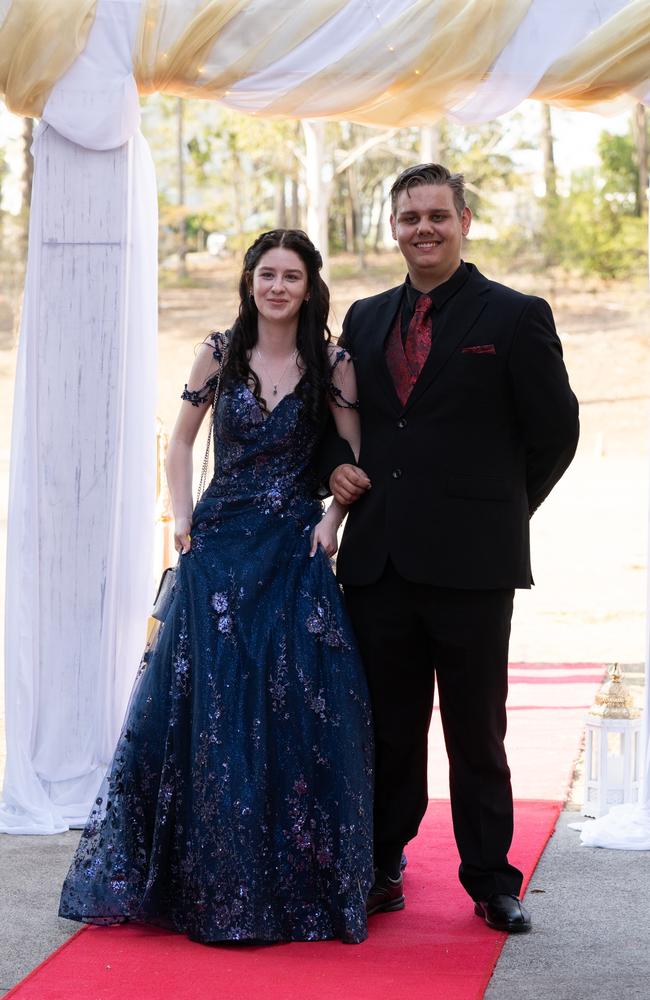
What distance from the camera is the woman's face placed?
3529 millimetres

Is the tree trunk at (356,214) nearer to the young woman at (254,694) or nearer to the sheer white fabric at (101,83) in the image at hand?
the sheer white fabric at (101,83)

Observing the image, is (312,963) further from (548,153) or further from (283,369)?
(548,153)

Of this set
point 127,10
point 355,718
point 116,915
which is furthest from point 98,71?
point 116,915

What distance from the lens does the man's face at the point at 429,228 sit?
11.1ft

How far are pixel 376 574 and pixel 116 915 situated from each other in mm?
1047

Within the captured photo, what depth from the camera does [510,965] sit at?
323 centimetres

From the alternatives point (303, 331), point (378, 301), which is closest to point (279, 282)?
point (303, 331)

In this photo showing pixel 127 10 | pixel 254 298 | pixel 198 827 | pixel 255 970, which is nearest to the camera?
pixel 255 970

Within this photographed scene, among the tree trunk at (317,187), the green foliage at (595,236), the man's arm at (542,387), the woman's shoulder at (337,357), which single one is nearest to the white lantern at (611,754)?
the man's arm at (542,387)

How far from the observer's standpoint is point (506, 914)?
3.46 m

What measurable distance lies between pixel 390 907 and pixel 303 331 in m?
1.50

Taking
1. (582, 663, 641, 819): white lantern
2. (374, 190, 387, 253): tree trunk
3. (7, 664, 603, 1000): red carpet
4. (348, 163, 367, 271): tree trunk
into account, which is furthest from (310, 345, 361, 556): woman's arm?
(374, 190, 387, 253): tree trunk

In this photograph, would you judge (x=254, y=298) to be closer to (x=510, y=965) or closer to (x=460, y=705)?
(x=460, y=705)

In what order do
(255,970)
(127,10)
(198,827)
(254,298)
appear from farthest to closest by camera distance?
(127,10) → (254,298) → (198,827) → (255,970)
